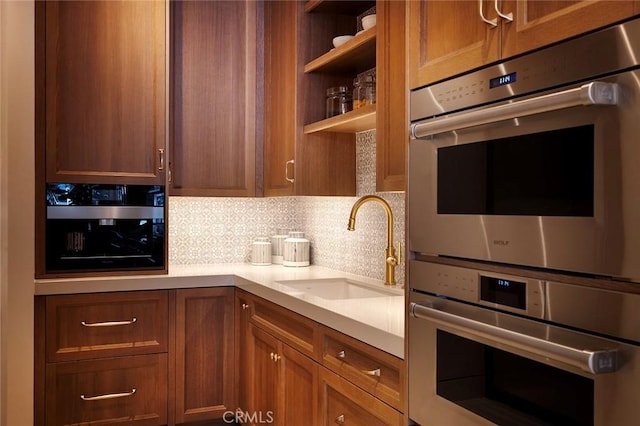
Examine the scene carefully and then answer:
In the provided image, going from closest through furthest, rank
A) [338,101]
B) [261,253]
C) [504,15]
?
1. [504,15]
2. [338,101]
3. [261,253]

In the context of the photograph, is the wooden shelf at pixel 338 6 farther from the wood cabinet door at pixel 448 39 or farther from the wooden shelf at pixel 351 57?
the wood cabinet door at pixel 448 39

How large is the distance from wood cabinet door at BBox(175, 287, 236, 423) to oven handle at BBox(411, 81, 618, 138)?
1.88 metres

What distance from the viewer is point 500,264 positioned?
121 centimetres

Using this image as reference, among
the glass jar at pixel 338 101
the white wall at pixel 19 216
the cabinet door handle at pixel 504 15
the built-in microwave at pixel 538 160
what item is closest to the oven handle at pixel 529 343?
the built-in microwave at pixel 538 160

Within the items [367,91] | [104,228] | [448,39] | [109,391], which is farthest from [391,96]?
[109,391]

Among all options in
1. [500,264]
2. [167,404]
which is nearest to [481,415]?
[500,264]

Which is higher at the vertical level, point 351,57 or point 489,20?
point 351,57

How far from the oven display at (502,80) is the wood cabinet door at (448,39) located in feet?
0.14

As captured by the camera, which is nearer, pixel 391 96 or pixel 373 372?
pixel 373 372

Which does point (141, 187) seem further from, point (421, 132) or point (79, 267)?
point (421, 132)

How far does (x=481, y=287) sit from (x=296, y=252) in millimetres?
2154

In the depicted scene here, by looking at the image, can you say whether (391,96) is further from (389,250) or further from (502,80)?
(502,80)

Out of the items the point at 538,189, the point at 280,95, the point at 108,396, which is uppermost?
the point at 280,95

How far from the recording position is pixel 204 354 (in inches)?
119
